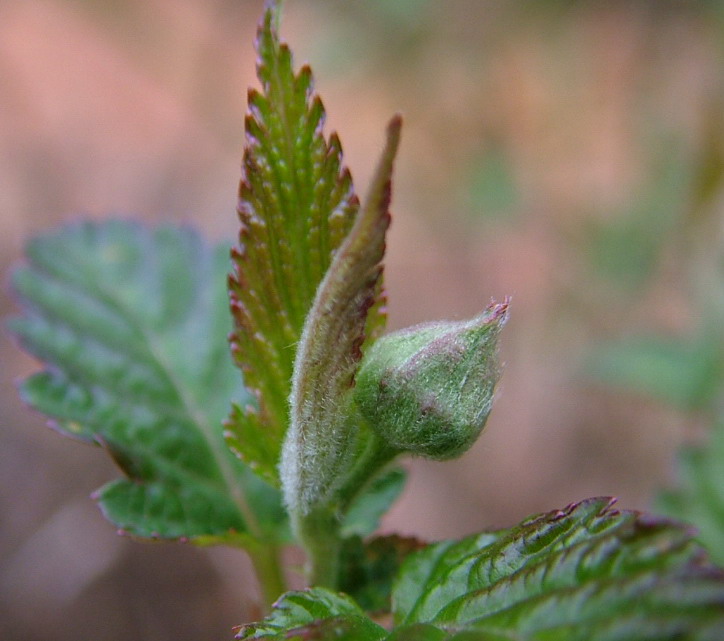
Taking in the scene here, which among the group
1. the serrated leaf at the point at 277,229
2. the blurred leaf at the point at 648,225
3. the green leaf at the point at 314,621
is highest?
the blurred leaf at the point at 648,225

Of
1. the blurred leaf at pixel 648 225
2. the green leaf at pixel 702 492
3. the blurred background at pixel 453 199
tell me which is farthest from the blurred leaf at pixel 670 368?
the blurred leaf at pixel 648 225

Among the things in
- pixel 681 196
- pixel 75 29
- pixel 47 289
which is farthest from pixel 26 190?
pixel 681 196

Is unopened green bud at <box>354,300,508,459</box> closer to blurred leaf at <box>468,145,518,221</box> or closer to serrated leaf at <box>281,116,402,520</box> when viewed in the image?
serrated leaf at <box>281,116,402,520</box>

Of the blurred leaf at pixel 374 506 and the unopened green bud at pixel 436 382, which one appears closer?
the unopened green bud at pixel 436 382

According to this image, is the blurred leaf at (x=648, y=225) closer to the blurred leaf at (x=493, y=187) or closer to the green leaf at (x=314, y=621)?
the blurred leaf at (x=493, y=187)

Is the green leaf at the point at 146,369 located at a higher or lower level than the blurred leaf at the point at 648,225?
lower

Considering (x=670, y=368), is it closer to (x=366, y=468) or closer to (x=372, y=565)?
(x=372, y=565)
